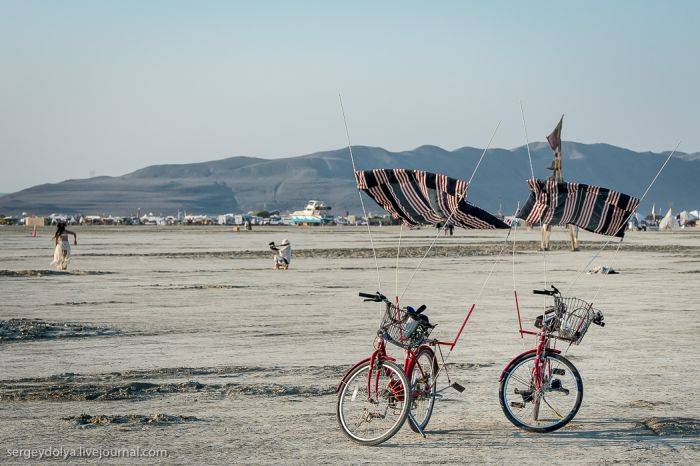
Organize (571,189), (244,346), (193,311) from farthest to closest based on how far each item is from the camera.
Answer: (193,311) < (244,346) < (571,189)

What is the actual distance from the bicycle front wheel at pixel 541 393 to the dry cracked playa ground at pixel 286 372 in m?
0.15

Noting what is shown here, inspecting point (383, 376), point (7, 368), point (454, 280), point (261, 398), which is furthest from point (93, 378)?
point (454, 280)

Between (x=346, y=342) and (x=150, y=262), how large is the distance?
28.9 m

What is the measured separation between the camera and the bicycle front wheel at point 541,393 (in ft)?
33.2

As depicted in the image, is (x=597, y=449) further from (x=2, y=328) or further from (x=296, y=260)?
(x=296, y=260)

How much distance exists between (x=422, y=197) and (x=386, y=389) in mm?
1985

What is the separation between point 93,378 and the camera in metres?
12.9

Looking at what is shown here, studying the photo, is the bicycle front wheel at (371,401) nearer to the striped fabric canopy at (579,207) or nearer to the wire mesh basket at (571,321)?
the wire mesh basket at (571,321)

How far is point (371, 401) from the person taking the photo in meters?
9.63

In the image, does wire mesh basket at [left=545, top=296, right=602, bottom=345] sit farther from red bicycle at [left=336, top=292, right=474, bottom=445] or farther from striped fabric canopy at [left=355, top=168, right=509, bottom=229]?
red bicycle at [left=336, top=292, right=474, bottom=445]

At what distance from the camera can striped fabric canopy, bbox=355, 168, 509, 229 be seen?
10.2 meters

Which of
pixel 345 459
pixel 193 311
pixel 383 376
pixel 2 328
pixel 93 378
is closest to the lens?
pixel 345 459

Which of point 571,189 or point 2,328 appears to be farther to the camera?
point 2,328

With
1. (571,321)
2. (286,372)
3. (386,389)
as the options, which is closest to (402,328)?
(386,389)
